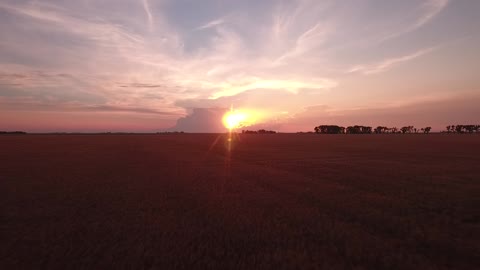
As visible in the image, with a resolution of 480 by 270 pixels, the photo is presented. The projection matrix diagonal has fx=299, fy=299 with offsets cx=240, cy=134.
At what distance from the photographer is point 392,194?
37.9ft

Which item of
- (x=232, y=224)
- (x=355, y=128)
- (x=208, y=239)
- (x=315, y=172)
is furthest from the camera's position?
(x=355, y=128)

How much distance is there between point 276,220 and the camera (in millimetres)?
8500

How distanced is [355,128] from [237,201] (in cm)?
20030

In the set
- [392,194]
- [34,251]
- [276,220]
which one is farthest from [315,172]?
[34,251]

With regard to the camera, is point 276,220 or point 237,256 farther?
point 276,220

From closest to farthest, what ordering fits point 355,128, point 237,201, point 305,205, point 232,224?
point 232,224
point 305,205
point 237,201
point 355,128

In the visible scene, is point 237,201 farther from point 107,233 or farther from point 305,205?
point 107,233

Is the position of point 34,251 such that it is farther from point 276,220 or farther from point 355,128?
point 355,128

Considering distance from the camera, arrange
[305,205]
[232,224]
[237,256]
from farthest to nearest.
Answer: [305,205], [232,224], [237,256]

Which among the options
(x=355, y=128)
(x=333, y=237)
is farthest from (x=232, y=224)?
(x=355, y=128)

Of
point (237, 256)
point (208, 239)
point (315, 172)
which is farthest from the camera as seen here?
point (315, 172)

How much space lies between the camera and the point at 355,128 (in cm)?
19600

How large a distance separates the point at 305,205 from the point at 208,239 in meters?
4.13

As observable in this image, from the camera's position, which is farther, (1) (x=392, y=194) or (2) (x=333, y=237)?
(1) (x=392, y=194)
